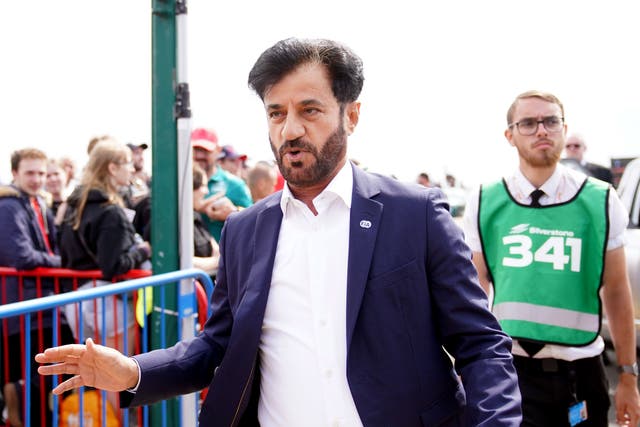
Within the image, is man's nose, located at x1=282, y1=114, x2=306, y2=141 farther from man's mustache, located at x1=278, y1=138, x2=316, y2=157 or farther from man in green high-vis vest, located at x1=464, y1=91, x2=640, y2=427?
man in green high-vis vest, located at x1=464, y1=91, x2=640, y2=427

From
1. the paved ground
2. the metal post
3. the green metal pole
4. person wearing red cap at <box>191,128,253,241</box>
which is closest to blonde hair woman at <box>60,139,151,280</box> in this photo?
the green metal pole

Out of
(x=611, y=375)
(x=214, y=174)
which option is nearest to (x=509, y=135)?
(x=214, y=174)

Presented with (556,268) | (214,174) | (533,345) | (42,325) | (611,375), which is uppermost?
(214,174)

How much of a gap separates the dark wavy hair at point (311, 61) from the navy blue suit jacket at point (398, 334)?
0.92ft

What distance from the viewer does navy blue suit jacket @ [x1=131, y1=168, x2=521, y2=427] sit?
1.53 meters

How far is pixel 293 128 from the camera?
165cm

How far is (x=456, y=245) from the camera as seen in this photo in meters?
1.62

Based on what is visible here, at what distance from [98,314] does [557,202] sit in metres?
2.92

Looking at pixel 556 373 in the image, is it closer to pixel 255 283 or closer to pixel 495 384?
pixel 495 384

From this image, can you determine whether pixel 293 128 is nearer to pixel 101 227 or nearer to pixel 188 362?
pixel 188 362

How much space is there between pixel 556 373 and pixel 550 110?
1203 millimetres

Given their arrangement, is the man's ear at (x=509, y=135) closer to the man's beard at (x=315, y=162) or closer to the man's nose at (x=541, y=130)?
the man's nose at (x=541, y=130)

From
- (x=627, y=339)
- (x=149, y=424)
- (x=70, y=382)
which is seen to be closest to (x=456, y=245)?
(x=70, y=382)

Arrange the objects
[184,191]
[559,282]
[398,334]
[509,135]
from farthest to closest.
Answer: [184,191]
[509,135]
[559,282]
[398,334]
